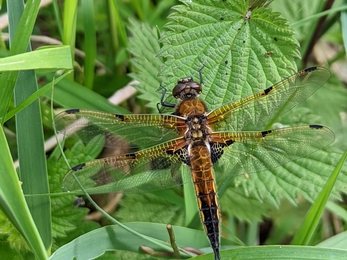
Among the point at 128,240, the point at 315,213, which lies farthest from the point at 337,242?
the point at 128,240

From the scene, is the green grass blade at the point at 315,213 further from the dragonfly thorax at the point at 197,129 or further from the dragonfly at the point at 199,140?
the dragonfly thorax at the point at 197,129

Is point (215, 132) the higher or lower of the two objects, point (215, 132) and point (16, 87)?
the lower

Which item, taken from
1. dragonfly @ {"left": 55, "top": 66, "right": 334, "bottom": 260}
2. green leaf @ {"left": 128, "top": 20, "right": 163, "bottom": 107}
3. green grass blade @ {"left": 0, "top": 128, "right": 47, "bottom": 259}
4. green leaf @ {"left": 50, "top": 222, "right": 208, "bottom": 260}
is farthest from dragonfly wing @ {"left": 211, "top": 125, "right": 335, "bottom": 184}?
green grass blade @ {"left": 0, "top": 128, "right": 47, "bottom": 259}

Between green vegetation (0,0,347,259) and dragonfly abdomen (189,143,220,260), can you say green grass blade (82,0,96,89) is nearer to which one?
green vegetation (0,0,347,259)

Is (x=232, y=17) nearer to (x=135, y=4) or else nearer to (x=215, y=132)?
(x=215, y=132)

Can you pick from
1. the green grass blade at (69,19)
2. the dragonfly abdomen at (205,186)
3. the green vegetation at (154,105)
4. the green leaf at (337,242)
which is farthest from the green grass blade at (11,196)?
the green leaf at (337,242)

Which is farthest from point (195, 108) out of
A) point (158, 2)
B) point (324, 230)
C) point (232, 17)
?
point (158, 2)
